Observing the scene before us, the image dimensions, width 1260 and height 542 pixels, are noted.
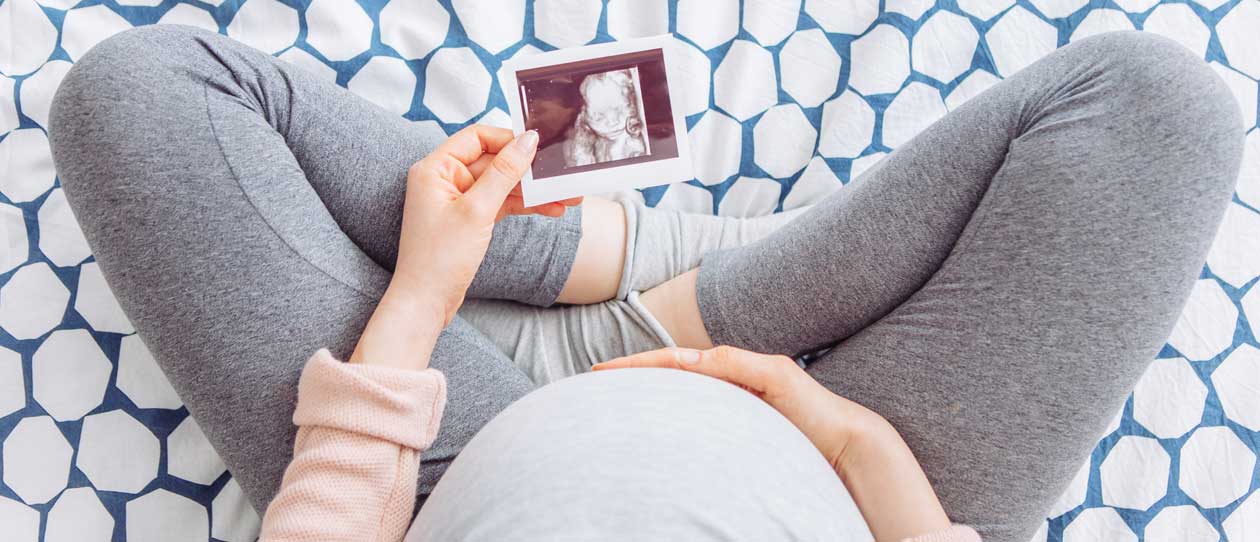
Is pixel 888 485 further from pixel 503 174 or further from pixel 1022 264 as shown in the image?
pixel 503 174

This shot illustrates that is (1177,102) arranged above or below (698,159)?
above

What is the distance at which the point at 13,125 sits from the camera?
0.99 m

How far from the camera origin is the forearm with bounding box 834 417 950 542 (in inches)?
27.5

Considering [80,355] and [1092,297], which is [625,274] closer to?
[1092,297]

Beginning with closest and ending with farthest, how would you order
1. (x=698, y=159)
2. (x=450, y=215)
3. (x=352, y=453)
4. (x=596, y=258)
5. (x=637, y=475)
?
(x=637, y=475), (x=352, y=453), (x=450, y=215), (x=596, y=258), (x=698, y=159)

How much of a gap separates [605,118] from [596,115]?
10 millimetres

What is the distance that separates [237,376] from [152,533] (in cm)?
41

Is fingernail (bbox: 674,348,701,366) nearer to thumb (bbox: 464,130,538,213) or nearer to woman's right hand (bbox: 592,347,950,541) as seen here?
woman's right hand (bbox: 592,347,950,541)

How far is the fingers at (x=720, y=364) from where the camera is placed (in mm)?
741

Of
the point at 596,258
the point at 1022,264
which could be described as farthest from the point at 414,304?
the point at 1022,264

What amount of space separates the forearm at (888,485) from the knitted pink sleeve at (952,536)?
0.06 feet

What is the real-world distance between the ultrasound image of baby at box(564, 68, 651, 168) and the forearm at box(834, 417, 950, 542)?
38 centimetres

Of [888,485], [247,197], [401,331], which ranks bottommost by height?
[888,485]

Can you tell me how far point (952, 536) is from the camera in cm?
66
